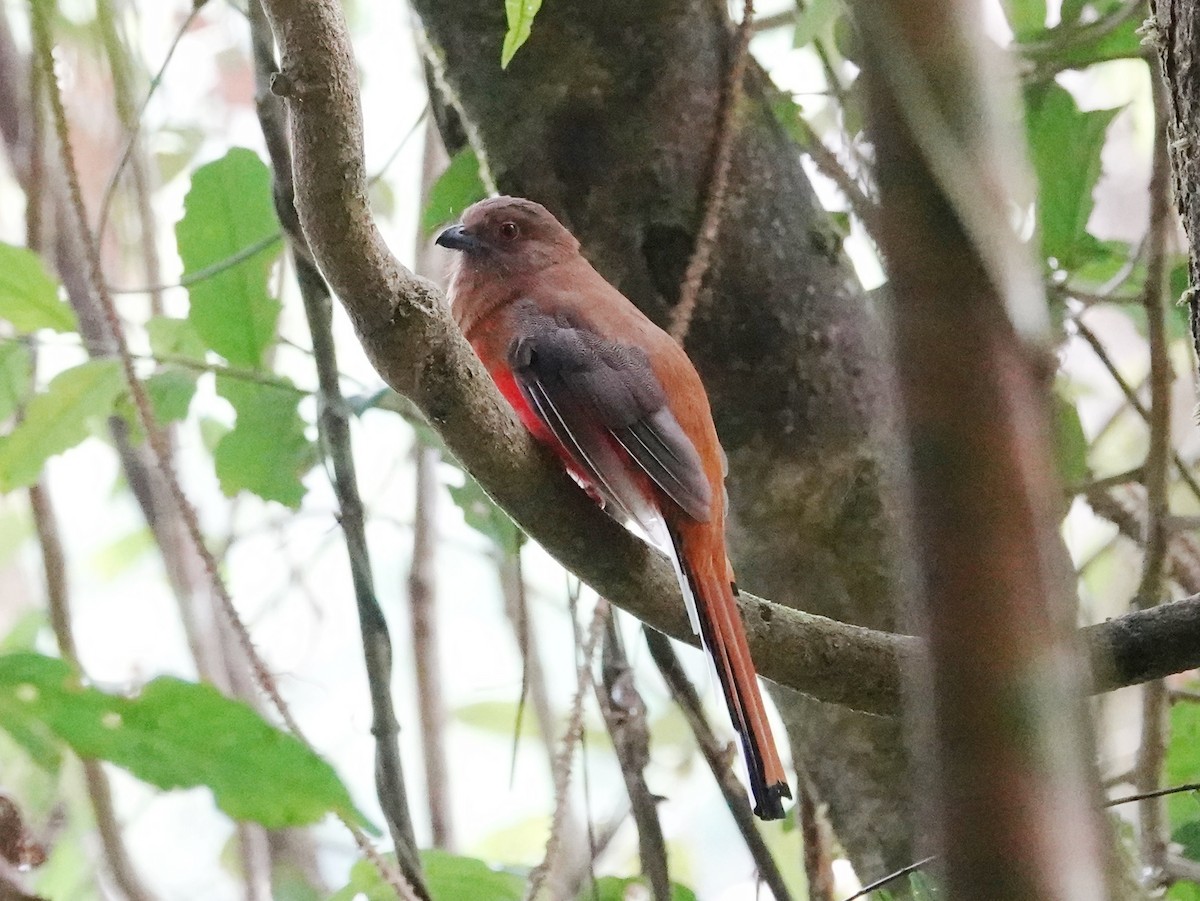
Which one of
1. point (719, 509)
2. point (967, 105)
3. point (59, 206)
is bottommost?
point (967, 105)

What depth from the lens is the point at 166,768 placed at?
4.22ft

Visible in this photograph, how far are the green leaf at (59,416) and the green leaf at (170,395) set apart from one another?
0.07 meters

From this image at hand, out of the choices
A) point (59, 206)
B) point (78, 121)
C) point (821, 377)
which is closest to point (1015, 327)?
point (821, 377)

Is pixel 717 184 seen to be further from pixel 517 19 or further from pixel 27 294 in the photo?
pixel 27 294

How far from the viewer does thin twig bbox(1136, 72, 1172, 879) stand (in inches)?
87.4

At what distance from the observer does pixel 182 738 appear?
4.19 ft

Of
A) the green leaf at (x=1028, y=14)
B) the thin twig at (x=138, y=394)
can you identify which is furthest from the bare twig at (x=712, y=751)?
the green leaf at (x=1028, y=14)

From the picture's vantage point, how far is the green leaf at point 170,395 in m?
2.47

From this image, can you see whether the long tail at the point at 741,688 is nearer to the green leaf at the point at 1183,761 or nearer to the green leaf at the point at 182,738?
the green leaf at the point at 182,738

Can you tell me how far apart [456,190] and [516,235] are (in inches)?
12.3

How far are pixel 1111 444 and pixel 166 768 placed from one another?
401 cm

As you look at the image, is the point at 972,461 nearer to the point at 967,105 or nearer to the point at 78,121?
the point at 967,105

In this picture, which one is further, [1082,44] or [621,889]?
[1082,44]

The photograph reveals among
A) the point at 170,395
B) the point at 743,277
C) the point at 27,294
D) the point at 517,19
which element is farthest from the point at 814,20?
the point at 27,294
